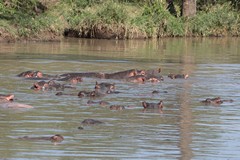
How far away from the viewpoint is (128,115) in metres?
13.1

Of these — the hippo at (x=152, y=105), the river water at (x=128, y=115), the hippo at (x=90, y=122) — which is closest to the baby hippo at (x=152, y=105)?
the hippo at (x=152, y=105)

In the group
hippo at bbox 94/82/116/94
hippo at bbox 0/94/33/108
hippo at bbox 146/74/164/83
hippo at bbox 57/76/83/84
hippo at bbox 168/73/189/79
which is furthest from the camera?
hippo at bbox 168/73/189/79

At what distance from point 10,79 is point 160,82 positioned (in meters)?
3.62

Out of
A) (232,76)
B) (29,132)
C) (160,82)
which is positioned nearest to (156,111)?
(29,132)

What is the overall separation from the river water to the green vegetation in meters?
6.48

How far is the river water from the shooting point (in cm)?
997

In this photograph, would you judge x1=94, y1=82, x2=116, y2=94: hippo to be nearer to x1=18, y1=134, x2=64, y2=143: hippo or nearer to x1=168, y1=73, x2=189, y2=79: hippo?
x1=168, y1=73, x2=189, y2=79: hippo

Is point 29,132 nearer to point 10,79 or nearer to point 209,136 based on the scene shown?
point 209,136

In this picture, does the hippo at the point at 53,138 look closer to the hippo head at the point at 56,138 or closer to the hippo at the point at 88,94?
the hippo head at the point at 56,138

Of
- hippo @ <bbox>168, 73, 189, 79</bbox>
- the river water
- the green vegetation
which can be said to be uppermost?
the green vegetation

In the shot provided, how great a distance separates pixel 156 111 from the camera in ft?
44.9

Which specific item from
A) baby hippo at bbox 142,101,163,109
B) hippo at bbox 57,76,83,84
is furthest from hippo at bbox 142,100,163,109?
hippo at bbox 57,76,83,84

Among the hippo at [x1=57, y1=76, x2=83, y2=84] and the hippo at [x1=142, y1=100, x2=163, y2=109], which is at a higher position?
the hippo at [x1=57, y1=76, x2=83, y2=84]

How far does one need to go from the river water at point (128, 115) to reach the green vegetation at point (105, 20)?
648cm
